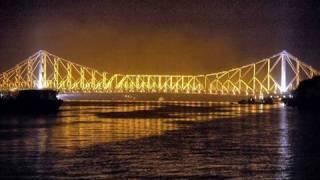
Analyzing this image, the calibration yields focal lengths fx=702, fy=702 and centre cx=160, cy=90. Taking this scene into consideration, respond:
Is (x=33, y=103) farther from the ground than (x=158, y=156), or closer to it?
farther from the ground

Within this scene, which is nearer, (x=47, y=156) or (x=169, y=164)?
(x=169, y=164)

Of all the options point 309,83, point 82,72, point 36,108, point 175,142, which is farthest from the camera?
point 82,72

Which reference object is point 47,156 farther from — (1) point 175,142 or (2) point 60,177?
(1) point 175,142

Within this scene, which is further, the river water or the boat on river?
the boat on river

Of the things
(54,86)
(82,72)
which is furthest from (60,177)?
(82,72)

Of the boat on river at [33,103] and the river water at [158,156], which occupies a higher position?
the boat on river at [33,103]

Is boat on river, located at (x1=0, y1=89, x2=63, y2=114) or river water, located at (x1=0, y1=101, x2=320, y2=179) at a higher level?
boat on river, located at (x1=0, y1=89, x2=63, y2=114)

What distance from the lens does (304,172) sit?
607 inches

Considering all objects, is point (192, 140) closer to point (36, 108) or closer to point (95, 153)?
point (95, 153)

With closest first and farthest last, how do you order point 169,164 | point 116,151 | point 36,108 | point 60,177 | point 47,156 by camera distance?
point 60,177, point 169,164, point 47,156, point 116,151, point 36,108

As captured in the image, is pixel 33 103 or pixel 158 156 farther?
pixel 33 103

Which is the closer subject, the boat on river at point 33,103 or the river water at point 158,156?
the river water at point 158,156

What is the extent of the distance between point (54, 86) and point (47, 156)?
320ft

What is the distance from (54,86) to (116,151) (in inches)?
3795
